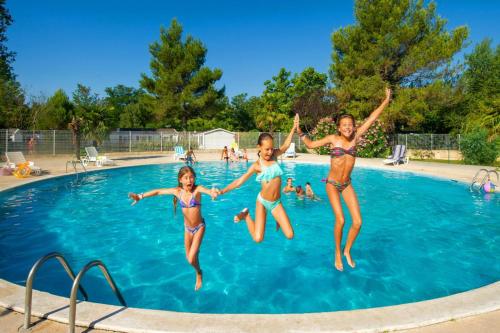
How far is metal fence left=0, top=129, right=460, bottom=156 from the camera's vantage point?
85.0 feet

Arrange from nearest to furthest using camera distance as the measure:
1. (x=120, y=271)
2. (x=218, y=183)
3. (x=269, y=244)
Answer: (x=120, y=271) → (x=269, y=244) → (x=218, y=183)

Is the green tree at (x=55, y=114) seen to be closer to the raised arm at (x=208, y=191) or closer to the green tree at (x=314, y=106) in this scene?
the green tree at (x=314, y=106)

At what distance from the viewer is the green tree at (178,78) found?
45406 millimetres

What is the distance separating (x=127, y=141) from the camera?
110 ft

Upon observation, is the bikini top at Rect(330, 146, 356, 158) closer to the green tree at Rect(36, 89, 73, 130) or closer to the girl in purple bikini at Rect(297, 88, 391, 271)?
the girl in purple bikini at Rect(297, 88, 391, 271)

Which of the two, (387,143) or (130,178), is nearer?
(130,178)

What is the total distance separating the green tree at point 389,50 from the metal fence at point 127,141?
2144mm

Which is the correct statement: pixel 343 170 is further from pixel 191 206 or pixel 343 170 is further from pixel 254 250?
pixel 254 250

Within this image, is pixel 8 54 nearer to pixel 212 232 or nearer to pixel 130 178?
pixel 130 178

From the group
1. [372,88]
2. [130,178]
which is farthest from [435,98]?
[130,178]

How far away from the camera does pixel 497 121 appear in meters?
22.8

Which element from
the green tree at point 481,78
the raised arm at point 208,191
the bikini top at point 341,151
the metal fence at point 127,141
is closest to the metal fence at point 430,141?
the metal fence at point 127,141

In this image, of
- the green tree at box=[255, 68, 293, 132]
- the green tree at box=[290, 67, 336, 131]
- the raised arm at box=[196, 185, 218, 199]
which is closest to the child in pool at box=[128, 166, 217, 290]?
the raised arm at box=[196, 185, 218, 199]

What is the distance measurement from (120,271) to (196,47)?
43354 mm
